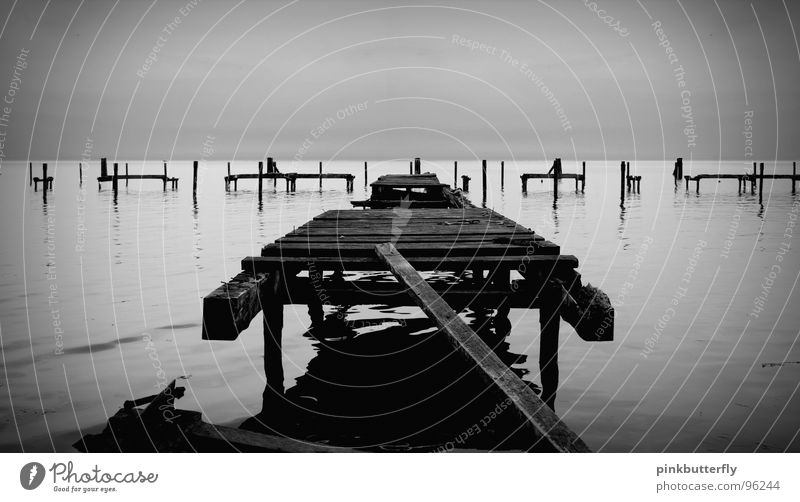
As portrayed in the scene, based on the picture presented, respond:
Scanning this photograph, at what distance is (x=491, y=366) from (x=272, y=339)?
302cm

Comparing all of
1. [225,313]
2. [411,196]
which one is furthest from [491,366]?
[411,196]

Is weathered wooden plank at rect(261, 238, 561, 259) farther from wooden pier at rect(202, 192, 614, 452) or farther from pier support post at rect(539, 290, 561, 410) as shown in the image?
pier support post at rect(539, 290, 561, 410)

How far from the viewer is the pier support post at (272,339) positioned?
Answer: 208 inches

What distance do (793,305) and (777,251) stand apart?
709 centimetres

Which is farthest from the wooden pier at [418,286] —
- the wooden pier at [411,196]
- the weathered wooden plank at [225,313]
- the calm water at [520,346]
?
the wooden pier at [411,196]

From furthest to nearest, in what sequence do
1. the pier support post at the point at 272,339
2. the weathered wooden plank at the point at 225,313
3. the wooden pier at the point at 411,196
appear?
the wooden pier at the point at 411,196
the pier support post at the point at 272,339
the weathered wooden plank at the point at 225,313

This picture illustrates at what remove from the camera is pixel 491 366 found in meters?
3.30

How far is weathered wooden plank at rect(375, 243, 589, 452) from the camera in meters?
2.63

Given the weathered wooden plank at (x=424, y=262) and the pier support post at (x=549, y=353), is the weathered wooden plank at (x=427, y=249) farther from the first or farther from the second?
the pier support post at (x=549, y=353)

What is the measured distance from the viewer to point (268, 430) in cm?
493

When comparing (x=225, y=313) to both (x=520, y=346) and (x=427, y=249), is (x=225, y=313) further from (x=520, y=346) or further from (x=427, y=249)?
(x=520, y=346)

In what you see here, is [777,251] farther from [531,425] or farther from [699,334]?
[531,425]

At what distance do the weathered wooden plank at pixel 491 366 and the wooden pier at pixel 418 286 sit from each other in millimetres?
14

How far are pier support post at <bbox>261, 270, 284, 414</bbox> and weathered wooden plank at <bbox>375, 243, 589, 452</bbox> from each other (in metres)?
1.06
